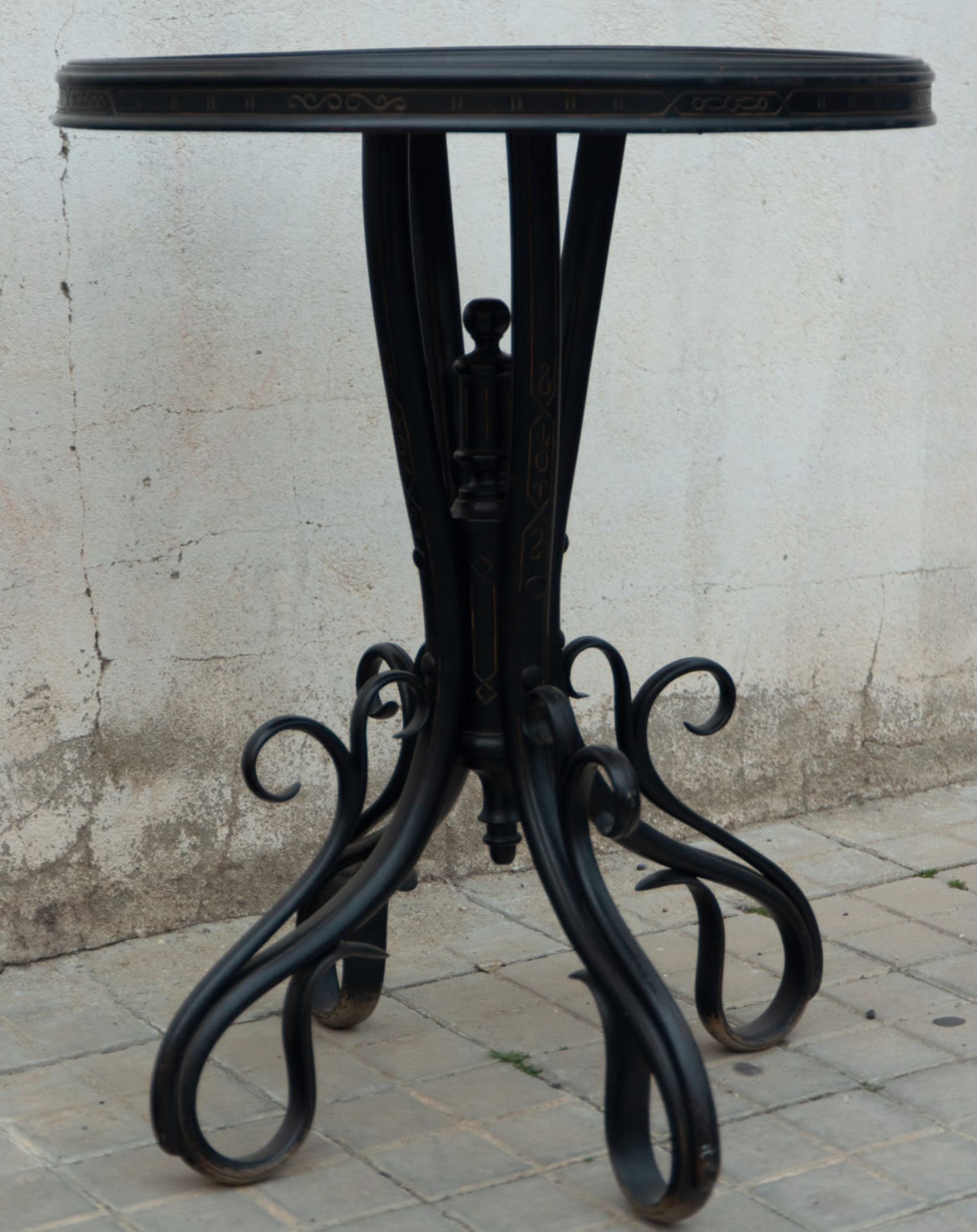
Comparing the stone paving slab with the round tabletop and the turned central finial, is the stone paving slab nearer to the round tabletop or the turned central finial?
the turned central finial

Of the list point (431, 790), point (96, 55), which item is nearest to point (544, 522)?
point (431, 790)

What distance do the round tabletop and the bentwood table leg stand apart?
29cm

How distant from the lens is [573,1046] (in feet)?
9.11

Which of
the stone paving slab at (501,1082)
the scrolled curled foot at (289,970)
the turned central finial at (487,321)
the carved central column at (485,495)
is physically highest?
the turned central finial at (487,321)

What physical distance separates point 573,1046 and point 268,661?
961 millimetres

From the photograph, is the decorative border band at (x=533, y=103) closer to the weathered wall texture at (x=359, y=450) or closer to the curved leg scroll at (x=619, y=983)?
the curved leg scroll at (x=619, y=983)

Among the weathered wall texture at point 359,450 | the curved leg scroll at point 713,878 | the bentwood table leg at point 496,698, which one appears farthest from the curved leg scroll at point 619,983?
the weathered wall texture at point 359,450

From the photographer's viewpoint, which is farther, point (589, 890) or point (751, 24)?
point (751, 24)

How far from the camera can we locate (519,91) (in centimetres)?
181

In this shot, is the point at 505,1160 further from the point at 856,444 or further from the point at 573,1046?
the point at 856,444

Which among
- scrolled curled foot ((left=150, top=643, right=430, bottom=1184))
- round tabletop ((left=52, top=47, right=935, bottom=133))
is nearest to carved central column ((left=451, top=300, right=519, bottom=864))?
scrolled curled foot ((left=150, top=643, right=430, bottom=1184))

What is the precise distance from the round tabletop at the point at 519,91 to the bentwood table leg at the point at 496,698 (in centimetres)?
29

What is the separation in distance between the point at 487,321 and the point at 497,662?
0.48 m

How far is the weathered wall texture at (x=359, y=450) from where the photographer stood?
119 inches
